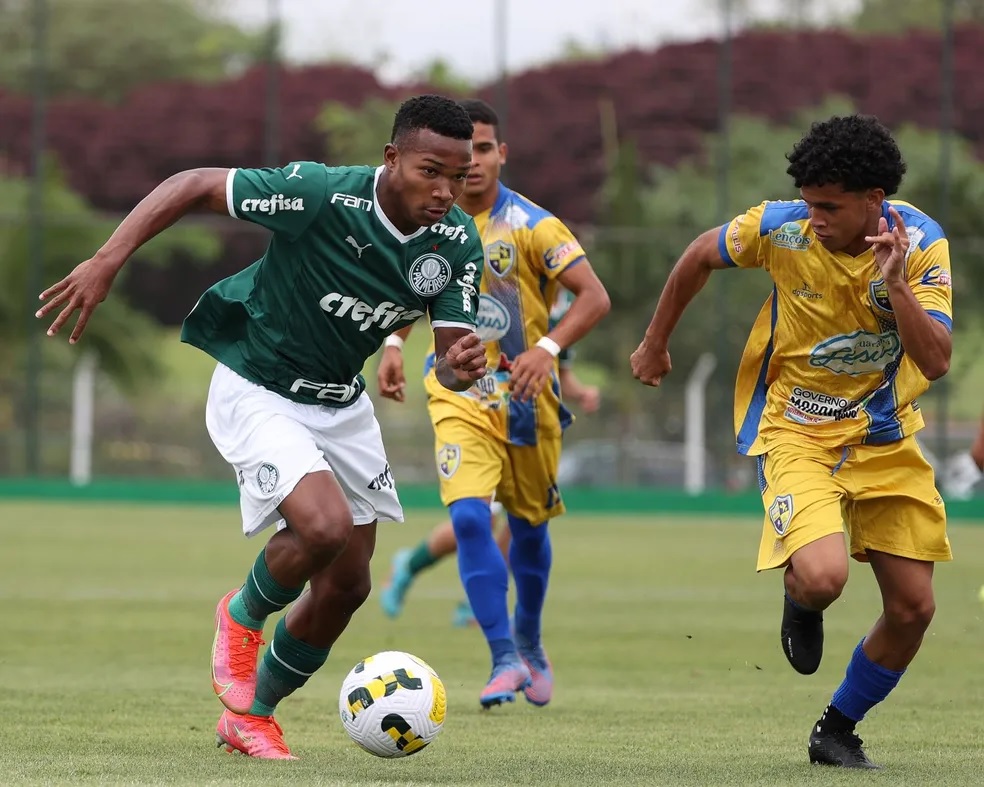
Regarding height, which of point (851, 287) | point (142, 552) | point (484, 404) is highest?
point (851, 287)

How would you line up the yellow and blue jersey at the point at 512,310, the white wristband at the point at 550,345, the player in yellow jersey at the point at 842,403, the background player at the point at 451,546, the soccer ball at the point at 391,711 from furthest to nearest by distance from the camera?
1. the background player at the point at 451,546
2. the yellow and blue jersey at the point at 512,310
3. the white wristband at the point at 550,345
4. the player in yellow jersey at the point at 842,403
5. the soccer ball at the point at 391,711

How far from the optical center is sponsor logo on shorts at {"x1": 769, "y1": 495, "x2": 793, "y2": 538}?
5.73m

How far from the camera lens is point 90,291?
5.28m

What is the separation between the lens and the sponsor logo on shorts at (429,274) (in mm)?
5934

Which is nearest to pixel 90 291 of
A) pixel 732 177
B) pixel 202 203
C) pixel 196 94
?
pixel 202 203

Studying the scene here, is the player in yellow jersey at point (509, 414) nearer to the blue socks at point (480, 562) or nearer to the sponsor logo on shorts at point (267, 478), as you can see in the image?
the blue socks at point (480, 562)

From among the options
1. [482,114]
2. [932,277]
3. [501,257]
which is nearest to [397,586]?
[501,257]

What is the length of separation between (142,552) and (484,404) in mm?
8932

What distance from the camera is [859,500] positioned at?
586 cm

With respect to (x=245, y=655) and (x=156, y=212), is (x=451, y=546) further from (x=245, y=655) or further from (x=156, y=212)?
(x=156, y=212)

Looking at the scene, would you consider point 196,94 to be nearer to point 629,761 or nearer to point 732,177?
point 732,177

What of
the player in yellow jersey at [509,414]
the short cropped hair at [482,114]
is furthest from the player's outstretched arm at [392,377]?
the short cropped hair at [482,114]

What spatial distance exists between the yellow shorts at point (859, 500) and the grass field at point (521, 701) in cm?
72

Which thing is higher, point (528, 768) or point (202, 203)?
point (202, 203)
